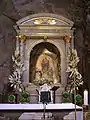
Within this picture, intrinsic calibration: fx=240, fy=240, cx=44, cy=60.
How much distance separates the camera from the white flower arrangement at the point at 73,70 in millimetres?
8773

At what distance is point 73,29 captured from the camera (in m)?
9.56

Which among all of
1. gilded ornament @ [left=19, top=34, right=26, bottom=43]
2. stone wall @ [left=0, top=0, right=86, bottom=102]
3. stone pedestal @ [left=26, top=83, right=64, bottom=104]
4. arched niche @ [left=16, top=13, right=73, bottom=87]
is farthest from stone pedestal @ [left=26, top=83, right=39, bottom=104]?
gilded ornament @ [left=19, top=34, right=26, bottom=43]

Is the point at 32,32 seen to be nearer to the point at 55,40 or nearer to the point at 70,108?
the point at 55,40

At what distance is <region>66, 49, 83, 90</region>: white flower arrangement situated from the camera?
8.77m

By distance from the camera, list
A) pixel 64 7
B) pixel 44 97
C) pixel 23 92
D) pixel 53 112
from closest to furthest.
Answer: pixel 44 97
pixel 53 112
pixel 23 92
pixel 64 7

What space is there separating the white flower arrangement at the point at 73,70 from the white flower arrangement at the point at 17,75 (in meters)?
1.78

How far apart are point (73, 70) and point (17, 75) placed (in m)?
2.08

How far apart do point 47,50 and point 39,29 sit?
2.99 ft

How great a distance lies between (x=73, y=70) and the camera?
29.1ft

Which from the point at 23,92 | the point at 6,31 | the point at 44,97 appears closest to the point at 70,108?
the point at 44,97

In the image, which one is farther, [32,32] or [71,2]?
[71,2]

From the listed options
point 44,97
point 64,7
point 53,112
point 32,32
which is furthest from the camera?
point 64,7

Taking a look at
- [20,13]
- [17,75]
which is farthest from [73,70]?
[20,13]

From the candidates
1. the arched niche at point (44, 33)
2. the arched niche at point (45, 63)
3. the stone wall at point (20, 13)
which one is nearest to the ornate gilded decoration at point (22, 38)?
the arched niche at point (44, 33)
